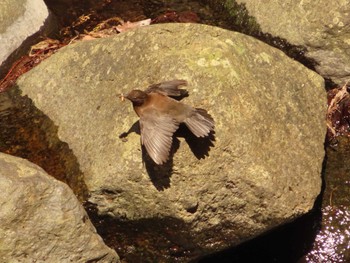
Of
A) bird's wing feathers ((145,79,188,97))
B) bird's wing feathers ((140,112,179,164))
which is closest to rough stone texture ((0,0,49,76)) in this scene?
bird's wing feathers ((145,79,188,97))

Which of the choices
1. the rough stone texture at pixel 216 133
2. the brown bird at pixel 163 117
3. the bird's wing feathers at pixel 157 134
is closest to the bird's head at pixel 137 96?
the brown bird at pixel 163 117

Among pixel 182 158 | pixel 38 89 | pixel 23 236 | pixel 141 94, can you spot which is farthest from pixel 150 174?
pixel 38 89

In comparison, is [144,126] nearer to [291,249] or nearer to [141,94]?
[141,94]

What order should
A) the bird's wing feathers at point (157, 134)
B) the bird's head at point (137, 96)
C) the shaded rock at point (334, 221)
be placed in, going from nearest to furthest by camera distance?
the bird's wing feathers at point (157, 134) → the bird's head at point (137, 96) → the shaded rock at point (334, 221)

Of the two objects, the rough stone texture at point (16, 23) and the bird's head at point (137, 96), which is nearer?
the bird's head at point (137, 96)

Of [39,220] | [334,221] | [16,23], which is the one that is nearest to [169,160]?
[39,220]

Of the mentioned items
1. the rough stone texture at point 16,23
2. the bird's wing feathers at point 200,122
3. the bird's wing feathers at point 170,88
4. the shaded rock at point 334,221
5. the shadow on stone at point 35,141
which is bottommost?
the shaded rock at point 334,221

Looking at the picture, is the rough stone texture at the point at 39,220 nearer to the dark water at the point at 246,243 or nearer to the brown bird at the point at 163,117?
the dark water at the point at 246,243
